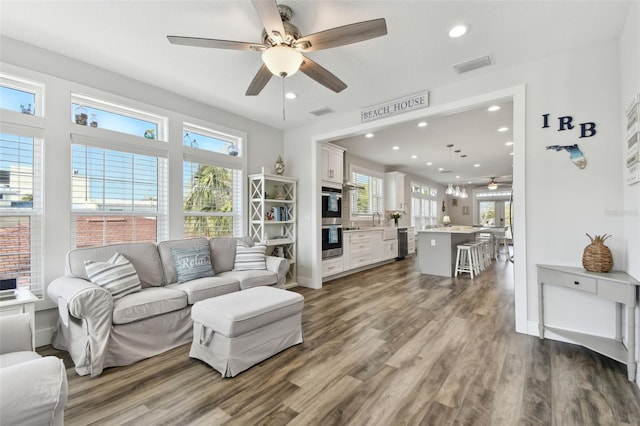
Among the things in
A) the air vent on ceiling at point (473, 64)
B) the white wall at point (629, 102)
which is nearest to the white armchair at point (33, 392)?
the white wall at point (629, 102)

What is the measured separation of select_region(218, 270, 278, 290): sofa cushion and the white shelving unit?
2.94ft

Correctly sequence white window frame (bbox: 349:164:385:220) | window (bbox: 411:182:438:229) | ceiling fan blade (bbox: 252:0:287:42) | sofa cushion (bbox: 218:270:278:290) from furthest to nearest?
window (bbox: 411:182:438:229) → white window frame (bbox: 349:164:385:220) → sofa cushion (bbox: 218:270:278:290) → ceiling fan blade (bbox: 252:0:287:42)

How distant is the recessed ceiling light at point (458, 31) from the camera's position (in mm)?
2404

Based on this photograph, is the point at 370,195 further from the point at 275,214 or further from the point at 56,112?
the point at 56,112

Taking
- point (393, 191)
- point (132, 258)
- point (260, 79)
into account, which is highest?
point (260, 79)

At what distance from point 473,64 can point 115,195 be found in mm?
4148

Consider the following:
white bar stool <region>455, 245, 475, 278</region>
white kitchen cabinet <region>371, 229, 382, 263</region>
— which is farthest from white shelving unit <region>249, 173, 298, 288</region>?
white bar stool <region>455, 245, 475, 278</region>

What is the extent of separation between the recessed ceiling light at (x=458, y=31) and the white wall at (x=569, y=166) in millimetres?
809

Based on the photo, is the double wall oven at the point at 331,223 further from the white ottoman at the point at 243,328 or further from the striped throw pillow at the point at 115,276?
the striped throw pillow at the point at 115,276

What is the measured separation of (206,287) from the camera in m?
2.93

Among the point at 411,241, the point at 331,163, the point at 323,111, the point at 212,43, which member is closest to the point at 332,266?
the point at 331,163

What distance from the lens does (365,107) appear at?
4133mm

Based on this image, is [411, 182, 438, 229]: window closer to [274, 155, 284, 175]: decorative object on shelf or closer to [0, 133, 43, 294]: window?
[274, 155, 284, 175]: decorative object on shelf

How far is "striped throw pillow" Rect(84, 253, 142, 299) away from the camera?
254cm
